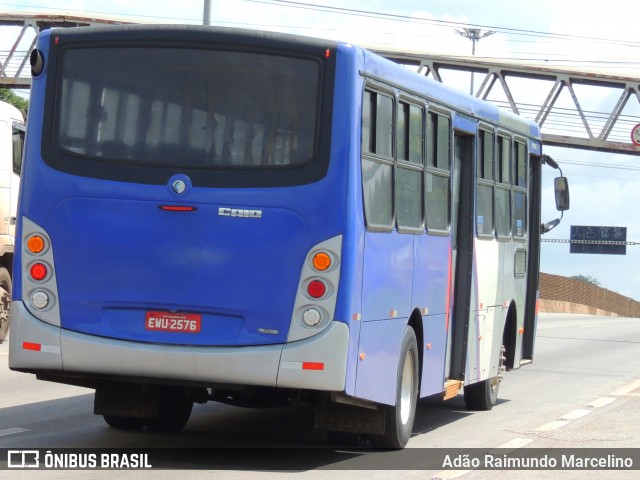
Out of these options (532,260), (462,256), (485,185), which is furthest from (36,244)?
(532,260)

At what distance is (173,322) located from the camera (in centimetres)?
975

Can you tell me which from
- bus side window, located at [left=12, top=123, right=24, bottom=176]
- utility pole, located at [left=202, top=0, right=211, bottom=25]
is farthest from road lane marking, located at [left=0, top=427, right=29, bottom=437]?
utility pole, located at [left=202, top=0, right=211, bottom=25]

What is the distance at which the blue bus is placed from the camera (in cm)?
965

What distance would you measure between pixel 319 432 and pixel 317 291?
9.36 feet

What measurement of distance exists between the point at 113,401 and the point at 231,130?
241cm

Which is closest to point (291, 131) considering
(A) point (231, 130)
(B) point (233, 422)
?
(A) point (231, 130)

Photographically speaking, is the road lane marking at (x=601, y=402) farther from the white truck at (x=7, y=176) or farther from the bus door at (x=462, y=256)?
the white truck at (x=7, y=176)

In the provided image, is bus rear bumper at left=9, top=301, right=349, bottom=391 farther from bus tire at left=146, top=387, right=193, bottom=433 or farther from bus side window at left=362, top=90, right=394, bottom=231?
bus tire at left=146, top=387, right=193, bottom=433

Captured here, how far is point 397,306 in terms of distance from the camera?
35.9ft

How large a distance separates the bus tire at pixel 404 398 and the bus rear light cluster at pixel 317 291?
4.77 ft

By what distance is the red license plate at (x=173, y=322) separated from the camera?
9.73m

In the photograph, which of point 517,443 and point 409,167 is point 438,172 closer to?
point 409,167

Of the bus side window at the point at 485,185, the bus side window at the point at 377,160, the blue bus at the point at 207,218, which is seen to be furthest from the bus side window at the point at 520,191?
the blue bus at the point at 207,218

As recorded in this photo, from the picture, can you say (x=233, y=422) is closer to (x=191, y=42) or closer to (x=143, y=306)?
(x=143, y=306)
